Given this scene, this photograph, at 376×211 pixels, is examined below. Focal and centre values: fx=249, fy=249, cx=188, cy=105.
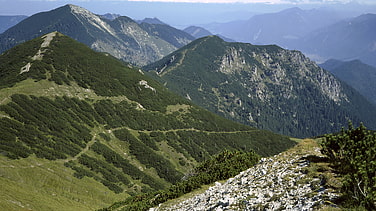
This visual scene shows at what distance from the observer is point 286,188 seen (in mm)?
31188

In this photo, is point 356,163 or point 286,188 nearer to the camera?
point 356,163

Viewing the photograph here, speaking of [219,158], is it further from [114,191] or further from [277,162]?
[114,191]

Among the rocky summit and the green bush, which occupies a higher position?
the green bush

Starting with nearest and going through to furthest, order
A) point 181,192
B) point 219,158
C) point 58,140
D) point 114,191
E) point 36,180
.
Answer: point 181,192 < point 219,158 < point 36,180 < point 114,191 < point 58,140

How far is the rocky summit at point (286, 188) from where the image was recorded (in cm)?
2677

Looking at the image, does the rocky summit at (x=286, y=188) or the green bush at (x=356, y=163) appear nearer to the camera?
the green bush at (x=356, y=163)

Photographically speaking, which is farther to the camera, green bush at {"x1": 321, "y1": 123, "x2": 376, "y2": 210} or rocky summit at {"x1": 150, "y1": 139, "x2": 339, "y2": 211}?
rocky summit at {"x1": 150, "y1": 139, "x2": 339, "y2": 211}

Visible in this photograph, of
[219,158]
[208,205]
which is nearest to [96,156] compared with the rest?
[219,158]

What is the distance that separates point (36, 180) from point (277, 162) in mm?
135665

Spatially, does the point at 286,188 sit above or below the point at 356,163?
below

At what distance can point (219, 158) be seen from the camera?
298ft

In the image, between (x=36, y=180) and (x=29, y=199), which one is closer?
(x=29, y=199)

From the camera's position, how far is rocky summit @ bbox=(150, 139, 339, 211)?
1054 inches

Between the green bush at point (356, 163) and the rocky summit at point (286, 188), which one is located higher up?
the green bush at point (356, 163)
